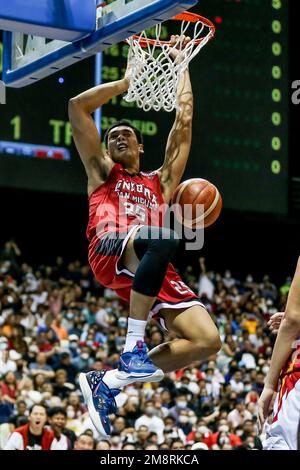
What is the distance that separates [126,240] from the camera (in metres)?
5.90

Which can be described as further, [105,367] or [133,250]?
[105,367]

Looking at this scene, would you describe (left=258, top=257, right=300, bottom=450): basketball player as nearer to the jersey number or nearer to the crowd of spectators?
the jersey number

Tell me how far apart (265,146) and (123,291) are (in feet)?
30.3

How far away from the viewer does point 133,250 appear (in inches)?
231

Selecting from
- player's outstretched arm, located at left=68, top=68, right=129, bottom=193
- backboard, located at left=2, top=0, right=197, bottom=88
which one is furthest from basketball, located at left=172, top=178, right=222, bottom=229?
backboard, located at left=2, top=0, right=197, bottom=88

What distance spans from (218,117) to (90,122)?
885 centimetres

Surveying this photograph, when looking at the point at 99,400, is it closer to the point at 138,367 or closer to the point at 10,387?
the point at 138,367

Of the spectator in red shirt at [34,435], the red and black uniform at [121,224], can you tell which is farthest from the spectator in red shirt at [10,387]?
the red and black uniform at [121,224]

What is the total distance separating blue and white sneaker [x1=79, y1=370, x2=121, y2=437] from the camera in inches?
225

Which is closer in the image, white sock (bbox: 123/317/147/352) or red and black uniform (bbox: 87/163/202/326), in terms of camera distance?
white sock (bbox: 123/317/147/352)


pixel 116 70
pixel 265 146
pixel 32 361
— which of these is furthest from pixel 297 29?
pixel 32 361

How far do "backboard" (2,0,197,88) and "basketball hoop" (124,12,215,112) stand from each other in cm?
66

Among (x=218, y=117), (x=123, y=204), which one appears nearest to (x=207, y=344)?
(x=123, y=204)

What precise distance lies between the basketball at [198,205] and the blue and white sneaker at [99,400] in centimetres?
123
